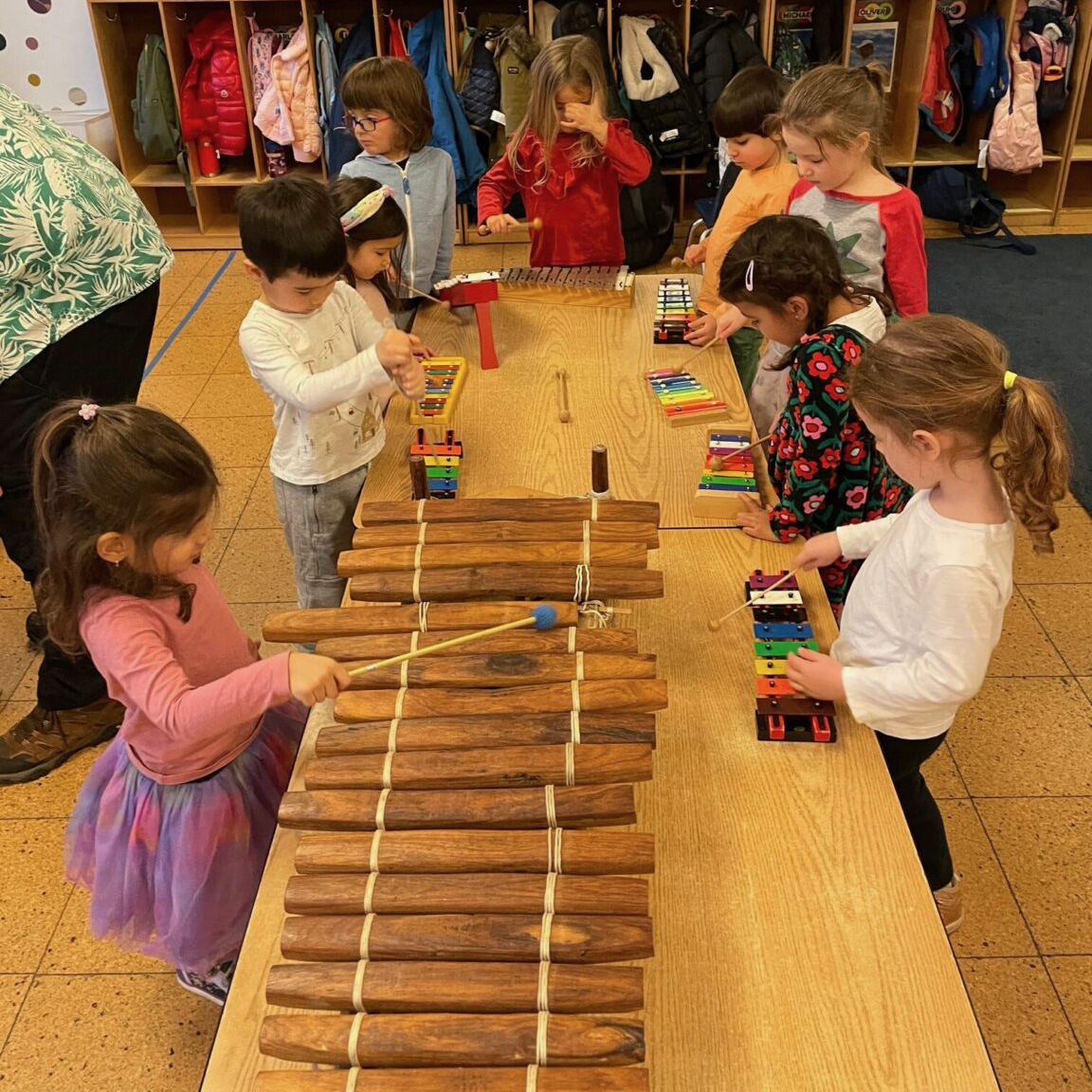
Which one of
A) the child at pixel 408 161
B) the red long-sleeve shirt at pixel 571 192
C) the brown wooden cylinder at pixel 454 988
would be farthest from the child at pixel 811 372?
the red long-sleeve shirt at pixel 571 192

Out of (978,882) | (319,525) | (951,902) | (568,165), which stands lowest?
(978,882)

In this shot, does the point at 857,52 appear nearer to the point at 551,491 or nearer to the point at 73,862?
the point at 551,491

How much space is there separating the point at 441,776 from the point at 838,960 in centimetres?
68

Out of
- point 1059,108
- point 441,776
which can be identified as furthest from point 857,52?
point 441,776

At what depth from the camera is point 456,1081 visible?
1.34 m

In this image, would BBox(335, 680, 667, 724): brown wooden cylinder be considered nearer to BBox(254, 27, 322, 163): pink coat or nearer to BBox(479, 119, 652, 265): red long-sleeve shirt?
BBox(479, 119, 652, 265): red long-sleeve shirt

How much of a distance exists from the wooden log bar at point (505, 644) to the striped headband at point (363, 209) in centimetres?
143

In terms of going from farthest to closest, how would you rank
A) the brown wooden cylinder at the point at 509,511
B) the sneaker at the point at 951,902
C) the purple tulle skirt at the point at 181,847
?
the sneaker at the point at 951,902 < the brown wooden cylinder at the point at 509,511 < the purple tulle skirt at the point at 181,847

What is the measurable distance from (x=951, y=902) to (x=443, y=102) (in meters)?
5.82

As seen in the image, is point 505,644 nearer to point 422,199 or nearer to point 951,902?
point 951,902

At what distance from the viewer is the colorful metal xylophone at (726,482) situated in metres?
2.61

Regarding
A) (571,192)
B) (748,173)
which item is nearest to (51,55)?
(571,192)

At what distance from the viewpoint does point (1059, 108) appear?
22.9ft

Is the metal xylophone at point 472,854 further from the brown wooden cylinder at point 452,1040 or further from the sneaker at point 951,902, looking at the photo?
the sneaker at point 951,902
